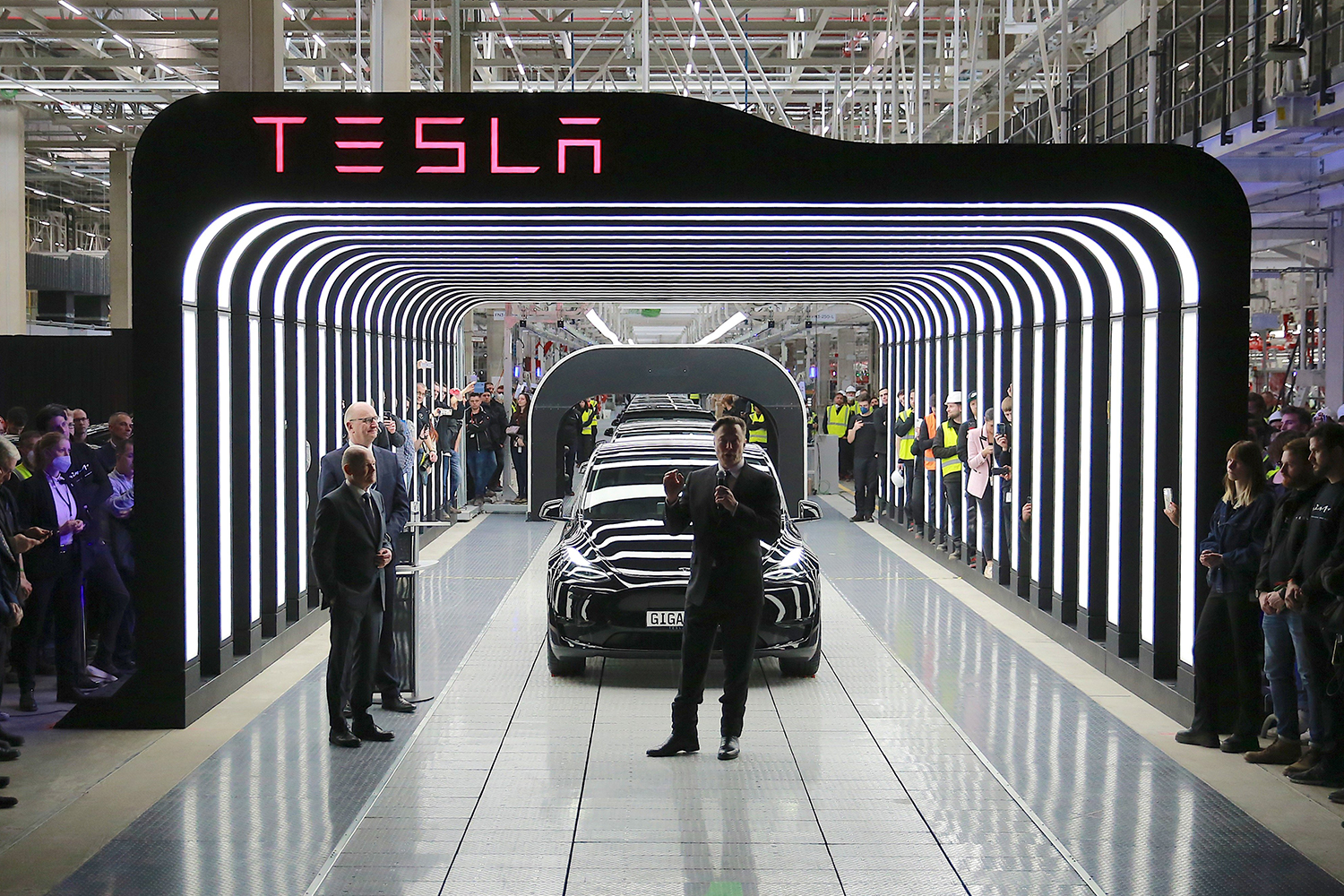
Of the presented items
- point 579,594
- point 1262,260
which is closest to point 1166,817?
point 579,594

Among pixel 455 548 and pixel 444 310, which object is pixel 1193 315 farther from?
pixel 444 310

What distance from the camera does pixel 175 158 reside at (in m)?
7.18

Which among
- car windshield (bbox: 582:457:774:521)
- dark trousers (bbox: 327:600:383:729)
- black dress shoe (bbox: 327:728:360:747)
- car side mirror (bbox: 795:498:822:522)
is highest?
car windshield (bbox: 582:457:774:521)

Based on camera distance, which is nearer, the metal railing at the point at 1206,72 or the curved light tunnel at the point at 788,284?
the curved light tunnel at the point at 788,284

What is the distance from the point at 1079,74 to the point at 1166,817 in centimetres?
1267

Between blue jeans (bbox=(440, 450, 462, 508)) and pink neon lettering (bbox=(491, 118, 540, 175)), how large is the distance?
12.3m

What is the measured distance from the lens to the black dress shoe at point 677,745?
6.98 meters

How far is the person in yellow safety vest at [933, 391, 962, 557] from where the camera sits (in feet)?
47.3

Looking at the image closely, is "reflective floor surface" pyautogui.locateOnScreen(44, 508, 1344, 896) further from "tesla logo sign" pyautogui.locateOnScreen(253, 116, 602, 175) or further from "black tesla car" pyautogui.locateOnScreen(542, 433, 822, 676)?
"tesla logo sign" pyautogui.locateOnScreen(253, 116, 602, 175)

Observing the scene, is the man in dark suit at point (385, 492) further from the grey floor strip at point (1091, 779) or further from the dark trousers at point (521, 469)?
the dark trousers at point (521, 469)

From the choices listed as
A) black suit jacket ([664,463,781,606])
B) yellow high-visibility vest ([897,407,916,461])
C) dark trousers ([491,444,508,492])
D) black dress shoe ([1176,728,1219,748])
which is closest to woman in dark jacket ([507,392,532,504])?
dark trousers ([491,444,508,492])

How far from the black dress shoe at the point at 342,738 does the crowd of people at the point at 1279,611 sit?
431 cm

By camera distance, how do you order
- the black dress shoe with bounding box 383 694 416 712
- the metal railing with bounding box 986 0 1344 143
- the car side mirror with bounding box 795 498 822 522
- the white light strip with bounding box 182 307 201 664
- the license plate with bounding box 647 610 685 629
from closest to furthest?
the white light strip with bounding box 182 307 201 664 → the black dress shoe with bounding box 383 694 416 712 → the license plate with bounding box 647 610 685 629 → the metal railing with bounding box 986 0 1344 143 → the car side mirror with bounding box 795 498 822 522

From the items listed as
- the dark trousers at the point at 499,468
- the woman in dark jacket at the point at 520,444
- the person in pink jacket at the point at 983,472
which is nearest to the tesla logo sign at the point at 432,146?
the person in pink jacket at the point at 983,472
